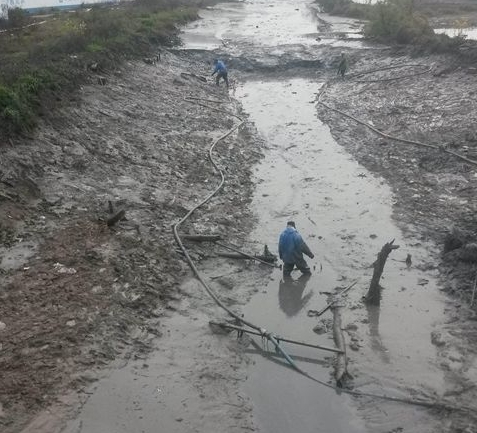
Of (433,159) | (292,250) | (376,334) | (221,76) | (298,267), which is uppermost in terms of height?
(221,76)

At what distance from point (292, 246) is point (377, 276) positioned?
176cm

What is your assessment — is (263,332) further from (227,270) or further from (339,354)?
(227,270)

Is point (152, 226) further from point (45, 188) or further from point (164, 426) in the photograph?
point (164, 426)

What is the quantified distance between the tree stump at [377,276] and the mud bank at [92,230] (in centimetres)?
357

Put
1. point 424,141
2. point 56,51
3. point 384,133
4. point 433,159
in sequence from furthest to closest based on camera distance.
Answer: point 56,51 < point 384,133 < point 424,141 < point 433,159

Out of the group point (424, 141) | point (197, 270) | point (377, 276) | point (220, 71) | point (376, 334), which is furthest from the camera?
point (220, 71)

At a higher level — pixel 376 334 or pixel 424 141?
pixel 424 141

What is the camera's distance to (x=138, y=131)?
16344mm

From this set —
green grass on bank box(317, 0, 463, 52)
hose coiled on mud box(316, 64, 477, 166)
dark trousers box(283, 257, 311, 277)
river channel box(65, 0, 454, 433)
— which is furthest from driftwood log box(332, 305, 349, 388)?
green grass on bank box(317, 0, 463, 52)

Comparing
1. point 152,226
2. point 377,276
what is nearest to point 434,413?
point 377,276

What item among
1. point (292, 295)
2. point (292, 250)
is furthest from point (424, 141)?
point (292, 295)

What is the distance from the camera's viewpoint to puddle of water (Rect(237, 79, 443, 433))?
7.15 metres

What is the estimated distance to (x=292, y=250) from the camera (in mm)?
10000

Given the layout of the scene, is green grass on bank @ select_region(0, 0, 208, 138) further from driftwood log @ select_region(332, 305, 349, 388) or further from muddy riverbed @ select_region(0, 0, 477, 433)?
driftwood log @ select_region(332, 305, 349, 388)
